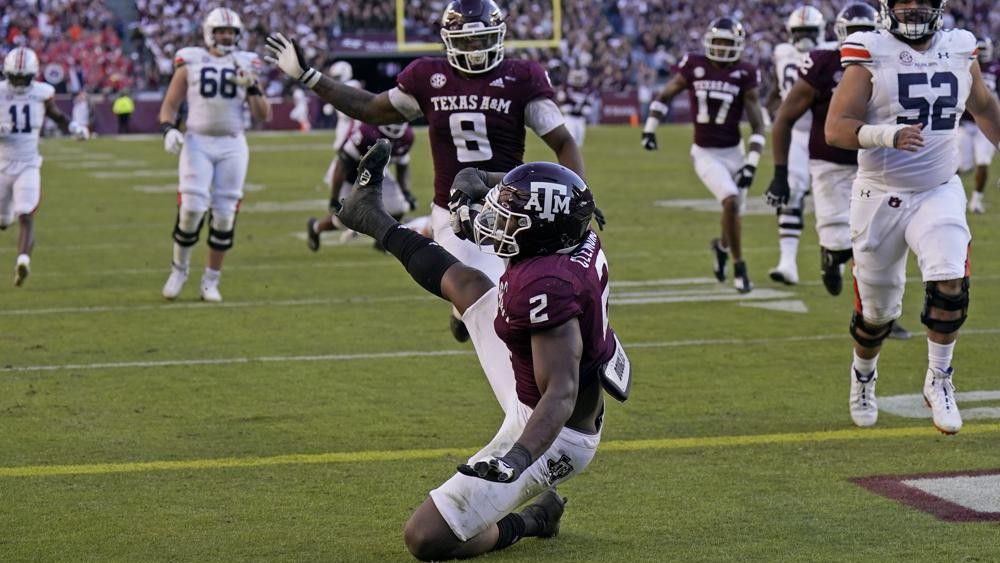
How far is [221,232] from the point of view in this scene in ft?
36.7

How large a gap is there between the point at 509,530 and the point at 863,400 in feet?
7.91

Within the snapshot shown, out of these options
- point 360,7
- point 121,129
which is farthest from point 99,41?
point 360,7

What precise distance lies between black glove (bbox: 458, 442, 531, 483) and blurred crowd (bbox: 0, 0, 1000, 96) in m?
30.5

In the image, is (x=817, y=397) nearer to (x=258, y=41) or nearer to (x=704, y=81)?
(x=704, y=81)

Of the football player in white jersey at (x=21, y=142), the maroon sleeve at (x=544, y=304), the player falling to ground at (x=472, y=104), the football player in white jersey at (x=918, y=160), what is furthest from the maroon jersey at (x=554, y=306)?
the football player in white jersey at (x=21, y=142)

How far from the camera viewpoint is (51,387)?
26.1 ft

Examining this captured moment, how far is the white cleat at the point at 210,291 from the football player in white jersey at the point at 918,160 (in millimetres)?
5644

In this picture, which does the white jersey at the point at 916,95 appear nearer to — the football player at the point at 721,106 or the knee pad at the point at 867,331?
the knee pad at the point at 867,331

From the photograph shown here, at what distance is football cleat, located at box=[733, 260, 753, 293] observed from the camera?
11219mm

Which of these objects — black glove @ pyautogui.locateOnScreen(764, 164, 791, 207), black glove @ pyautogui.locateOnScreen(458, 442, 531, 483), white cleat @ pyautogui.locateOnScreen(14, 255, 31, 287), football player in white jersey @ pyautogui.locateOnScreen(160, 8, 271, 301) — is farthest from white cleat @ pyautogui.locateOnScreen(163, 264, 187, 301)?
black glove @ pyautogui.locateOnScreen(458, 442, 531, 483)

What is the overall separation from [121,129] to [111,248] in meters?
23.0

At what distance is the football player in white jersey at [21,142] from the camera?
482 inches

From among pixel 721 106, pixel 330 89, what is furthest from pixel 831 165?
pixel 330 89

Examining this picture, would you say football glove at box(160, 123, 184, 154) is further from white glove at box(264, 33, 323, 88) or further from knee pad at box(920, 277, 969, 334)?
knee pad at box(920, 277, 969, 334)
